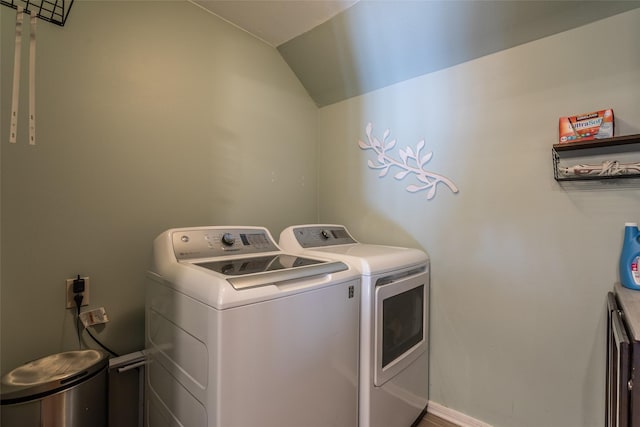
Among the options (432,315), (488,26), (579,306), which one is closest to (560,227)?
(579,306)

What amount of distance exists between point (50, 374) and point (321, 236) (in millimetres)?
1353

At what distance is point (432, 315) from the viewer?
177 centimetres

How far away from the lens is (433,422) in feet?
5.53

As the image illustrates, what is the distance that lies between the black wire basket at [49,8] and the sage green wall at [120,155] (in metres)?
0.04

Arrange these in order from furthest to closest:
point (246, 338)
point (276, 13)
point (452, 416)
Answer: point (276, 13)
point (452, 416)
point (246, 338)

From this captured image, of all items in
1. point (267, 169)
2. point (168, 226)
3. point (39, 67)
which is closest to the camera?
point (39, 67)

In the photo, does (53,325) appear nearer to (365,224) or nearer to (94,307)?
(94,307)

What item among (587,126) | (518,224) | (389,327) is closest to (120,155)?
(389,327)

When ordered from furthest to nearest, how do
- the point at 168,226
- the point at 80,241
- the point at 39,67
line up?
the point at 168,226, the point at 80,241, the point at 39,67

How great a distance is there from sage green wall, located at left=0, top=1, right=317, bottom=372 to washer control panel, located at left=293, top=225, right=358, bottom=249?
1.27 feet

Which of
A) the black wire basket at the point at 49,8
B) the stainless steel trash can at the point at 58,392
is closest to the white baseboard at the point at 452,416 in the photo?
the stainless steel trash can at the point at 58,392

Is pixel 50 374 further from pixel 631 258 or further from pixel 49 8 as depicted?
pixel 631 258

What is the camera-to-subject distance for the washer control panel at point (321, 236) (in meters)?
1.75

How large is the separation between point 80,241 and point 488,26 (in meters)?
2.21
